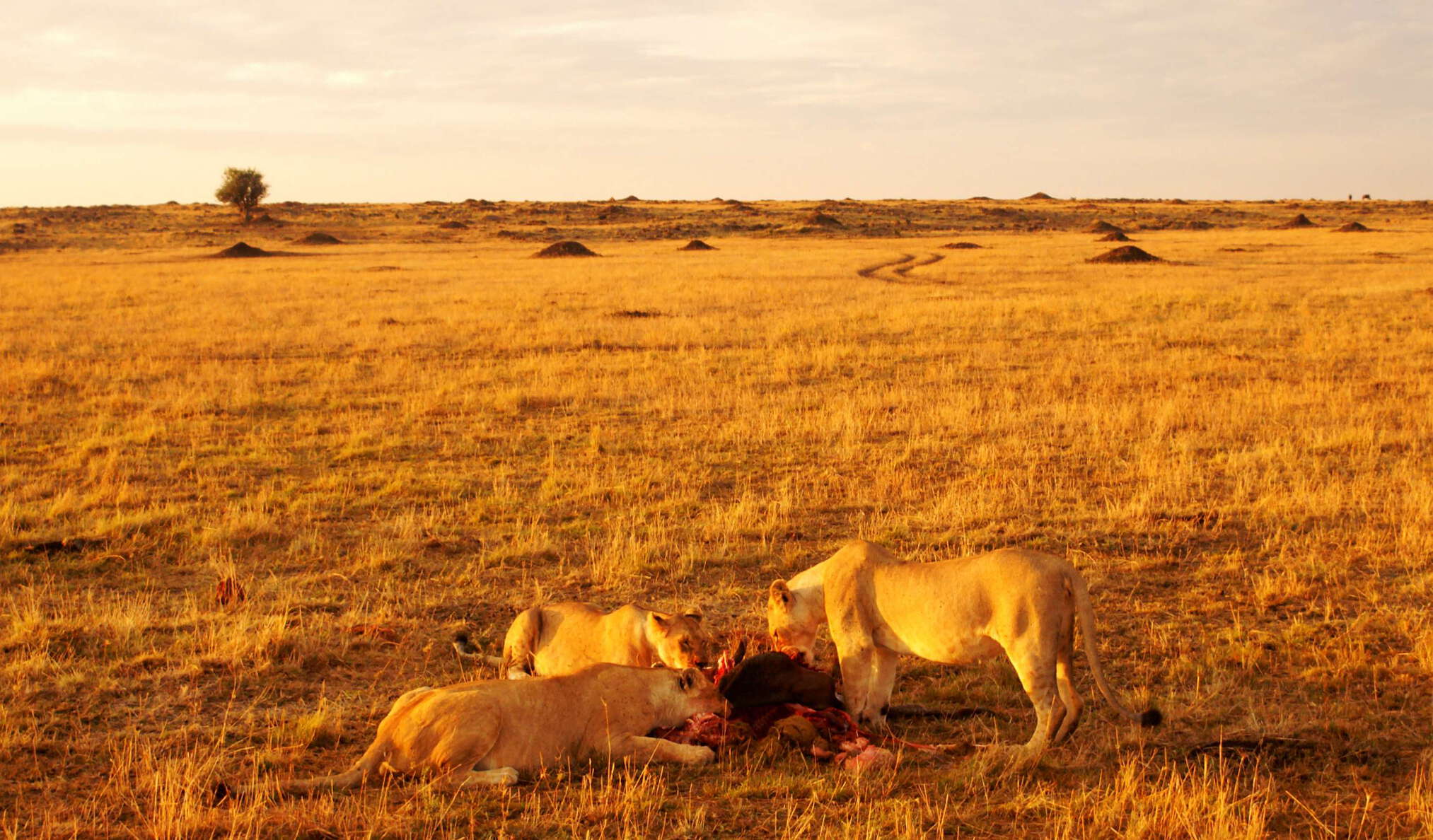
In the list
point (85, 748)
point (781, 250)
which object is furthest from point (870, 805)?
point (781, 250)

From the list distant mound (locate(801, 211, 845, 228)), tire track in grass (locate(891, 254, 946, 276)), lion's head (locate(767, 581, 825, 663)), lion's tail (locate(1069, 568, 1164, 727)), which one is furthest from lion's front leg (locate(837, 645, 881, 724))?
distant mound (locate(801, 211, 845, 228))

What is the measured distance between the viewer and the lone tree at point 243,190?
92.9 m

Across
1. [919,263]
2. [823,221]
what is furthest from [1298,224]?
[919,263]

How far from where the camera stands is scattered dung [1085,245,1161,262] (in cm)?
4375

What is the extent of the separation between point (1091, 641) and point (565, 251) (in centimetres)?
5250

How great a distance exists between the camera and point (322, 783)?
4.85 m

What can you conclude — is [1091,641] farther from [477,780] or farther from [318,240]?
[318,240]

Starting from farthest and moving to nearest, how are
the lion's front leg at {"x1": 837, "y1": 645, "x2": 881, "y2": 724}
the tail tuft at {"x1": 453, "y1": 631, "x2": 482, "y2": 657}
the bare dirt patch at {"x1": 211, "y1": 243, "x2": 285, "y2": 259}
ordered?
the bare dirt patch at {"x1": 211, "y1": 243, "x2": 285, "y2": 259} → the tail tuft at {"x1": 453, "y1": 631, "x2": 482, "y2": 657} → the lion's front leg at {"x1": 837, "y1": 645, "x2": 881, "y2": 724}

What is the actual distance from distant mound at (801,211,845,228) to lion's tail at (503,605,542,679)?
73786 mm

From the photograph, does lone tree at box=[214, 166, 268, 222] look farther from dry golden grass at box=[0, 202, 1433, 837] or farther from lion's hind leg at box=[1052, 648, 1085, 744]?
lion's hind leg at box=[1052, 648, 1085, 744]

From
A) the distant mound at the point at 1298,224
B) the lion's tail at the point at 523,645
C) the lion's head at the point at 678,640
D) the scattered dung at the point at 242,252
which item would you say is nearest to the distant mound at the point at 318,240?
the scattered dung at the point at 242,252

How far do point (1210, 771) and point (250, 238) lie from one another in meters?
78.8

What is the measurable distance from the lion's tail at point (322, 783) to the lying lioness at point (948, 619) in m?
2.15

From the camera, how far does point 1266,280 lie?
110 feet
